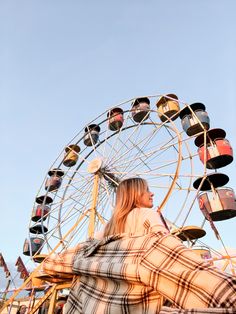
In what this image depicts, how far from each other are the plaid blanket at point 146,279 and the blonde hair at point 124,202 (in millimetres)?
94

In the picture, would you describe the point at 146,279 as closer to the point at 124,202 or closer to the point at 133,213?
the point at 133,213

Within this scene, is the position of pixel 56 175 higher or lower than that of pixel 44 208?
higher

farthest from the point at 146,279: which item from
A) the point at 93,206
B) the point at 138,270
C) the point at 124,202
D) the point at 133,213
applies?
the point at 93,206

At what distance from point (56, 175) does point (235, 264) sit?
9.78 metres

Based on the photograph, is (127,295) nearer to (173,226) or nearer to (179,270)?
(179,270)

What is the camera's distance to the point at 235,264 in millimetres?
10086

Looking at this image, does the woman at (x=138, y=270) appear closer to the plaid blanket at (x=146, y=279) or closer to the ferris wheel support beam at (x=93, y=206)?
the plaid blanket at (x=146, y=279)

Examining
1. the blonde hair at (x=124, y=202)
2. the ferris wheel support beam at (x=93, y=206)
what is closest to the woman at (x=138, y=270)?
the blonde hair at (x=124, y=202)

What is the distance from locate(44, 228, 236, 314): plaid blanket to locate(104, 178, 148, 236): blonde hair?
9 cm

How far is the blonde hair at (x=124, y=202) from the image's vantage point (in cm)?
126

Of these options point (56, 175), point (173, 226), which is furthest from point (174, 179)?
point (56, 175)

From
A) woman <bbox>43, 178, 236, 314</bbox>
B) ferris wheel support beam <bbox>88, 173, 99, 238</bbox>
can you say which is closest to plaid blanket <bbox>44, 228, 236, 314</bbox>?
woman <bbox>43, 178, 236, 314</bbox>

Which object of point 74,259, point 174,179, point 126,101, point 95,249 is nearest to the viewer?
point 95,249

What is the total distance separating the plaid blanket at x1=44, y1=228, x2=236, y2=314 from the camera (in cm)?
73
